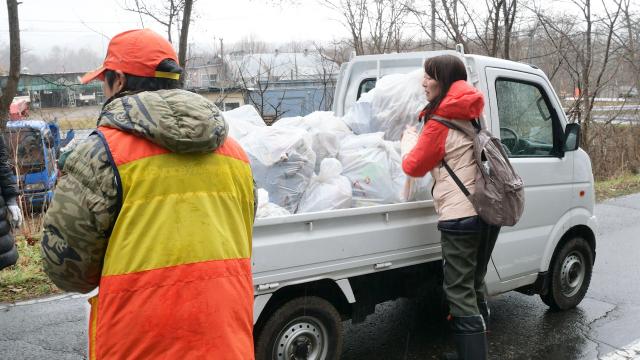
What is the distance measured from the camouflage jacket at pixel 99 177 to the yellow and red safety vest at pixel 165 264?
0.04 metres

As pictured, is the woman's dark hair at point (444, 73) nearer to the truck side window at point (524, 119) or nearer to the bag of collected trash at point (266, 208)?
the truck side window at point (524, 119)

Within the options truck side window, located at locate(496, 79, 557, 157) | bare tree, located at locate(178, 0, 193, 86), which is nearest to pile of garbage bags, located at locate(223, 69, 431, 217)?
truck side window, located at locate(496, 79, 557, 157)

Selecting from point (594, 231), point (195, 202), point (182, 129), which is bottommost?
point (594, 231)

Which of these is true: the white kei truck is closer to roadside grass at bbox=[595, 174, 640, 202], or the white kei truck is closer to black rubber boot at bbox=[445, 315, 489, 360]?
black rubber boot at bbox=[445, 315, 489, 360]

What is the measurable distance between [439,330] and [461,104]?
2075 millimetres

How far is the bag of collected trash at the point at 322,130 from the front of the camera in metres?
3.92

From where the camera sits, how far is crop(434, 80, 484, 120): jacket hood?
11.1 ft

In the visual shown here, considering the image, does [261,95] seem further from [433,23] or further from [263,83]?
[433,23]

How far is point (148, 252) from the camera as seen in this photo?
160 centimetres

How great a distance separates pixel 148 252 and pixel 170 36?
326 inches

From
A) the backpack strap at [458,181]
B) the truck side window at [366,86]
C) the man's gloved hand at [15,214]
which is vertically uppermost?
the truck side window at [366,86]

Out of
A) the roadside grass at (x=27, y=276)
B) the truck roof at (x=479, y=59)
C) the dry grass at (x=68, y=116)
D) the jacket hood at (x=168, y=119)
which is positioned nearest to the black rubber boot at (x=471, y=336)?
the truck roof at (x=479, y=59)

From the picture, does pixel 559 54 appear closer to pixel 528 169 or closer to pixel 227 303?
pixel 528 169

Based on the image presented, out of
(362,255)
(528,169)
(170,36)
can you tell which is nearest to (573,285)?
(528,169)
